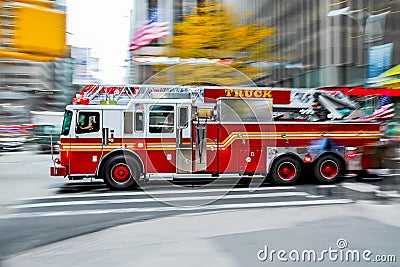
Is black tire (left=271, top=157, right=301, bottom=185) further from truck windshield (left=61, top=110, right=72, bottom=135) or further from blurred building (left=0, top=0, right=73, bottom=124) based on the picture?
blurred building (left=0, top=0, right=73, bottom=124)

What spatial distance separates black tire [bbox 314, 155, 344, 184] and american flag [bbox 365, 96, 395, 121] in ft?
5.31

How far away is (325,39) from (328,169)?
717 inches

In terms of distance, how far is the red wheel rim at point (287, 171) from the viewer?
41.7 ft

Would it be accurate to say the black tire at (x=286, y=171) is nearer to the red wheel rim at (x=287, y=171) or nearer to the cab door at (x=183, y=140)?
the red wheel rim at (x=287, y=171)

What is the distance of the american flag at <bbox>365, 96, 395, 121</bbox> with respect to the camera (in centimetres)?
1341

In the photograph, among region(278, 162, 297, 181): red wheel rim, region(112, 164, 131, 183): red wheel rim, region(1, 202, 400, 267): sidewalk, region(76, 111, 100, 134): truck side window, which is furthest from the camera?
region(278, 162, 297, 181): red wheel rim

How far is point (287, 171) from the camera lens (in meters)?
12.8

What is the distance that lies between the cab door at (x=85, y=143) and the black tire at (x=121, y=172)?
370mm

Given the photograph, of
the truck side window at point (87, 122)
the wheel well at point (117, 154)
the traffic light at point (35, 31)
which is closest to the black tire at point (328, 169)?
the wheel well at point (117, 154)

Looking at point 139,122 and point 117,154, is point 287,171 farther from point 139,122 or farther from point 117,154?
point 117,154

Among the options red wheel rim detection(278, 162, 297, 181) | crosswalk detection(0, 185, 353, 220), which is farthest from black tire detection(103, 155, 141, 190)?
red wheel rim detection(278, 162, 297, 181)

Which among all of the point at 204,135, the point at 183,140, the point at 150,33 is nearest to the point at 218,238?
the point at 183,140

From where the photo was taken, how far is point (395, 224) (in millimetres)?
7465

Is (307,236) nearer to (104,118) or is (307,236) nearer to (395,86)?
(104,118)
